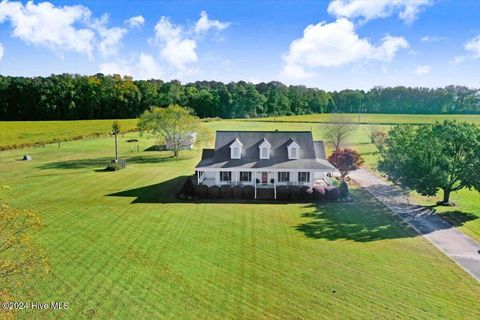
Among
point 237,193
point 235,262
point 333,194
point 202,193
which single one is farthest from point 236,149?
point 235,262

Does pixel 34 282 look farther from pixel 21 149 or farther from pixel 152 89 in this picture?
pixel 152 89

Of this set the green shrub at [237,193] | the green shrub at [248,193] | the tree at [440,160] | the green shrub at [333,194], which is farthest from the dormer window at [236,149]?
the tree at [440,160]

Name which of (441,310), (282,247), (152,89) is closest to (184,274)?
(282,247)

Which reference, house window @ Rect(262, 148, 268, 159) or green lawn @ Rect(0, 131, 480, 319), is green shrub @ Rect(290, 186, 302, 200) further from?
house window @ Rect(262, 148, 268, 159)

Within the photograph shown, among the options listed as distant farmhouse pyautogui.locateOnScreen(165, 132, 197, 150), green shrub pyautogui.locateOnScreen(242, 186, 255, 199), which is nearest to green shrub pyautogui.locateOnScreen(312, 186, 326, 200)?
green shrub pyautogui.locateOnScreen(242, 186, 255, 199)

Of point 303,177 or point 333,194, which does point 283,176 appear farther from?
point 333,194
